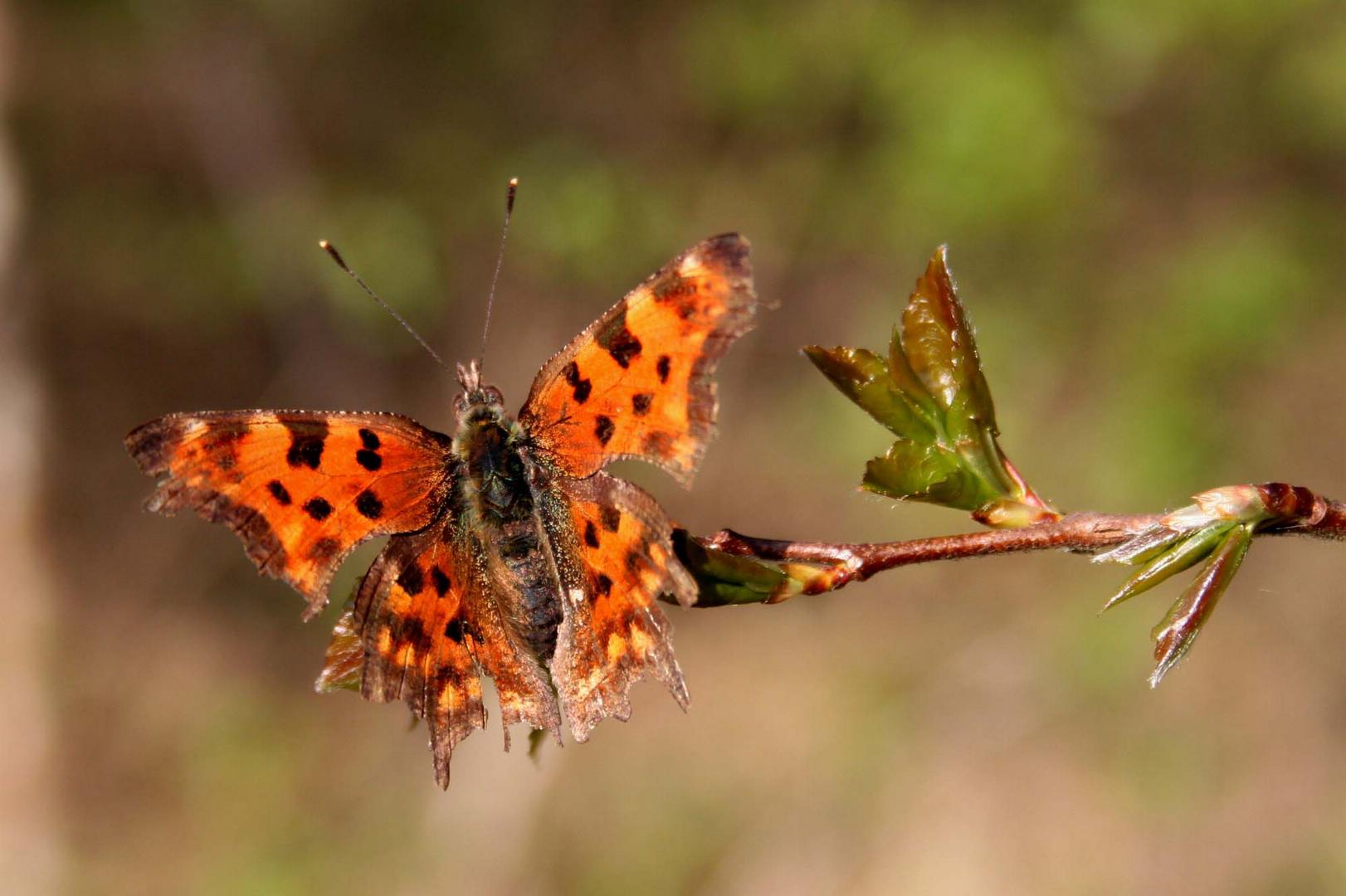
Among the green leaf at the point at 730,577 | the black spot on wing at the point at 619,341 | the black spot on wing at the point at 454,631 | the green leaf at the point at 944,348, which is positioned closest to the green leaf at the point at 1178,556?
the green leaf at the point at 944,348

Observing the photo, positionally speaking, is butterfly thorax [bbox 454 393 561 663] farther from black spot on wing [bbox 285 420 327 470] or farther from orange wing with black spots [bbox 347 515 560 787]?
black spot on wing [bbox 285 420 327 470]

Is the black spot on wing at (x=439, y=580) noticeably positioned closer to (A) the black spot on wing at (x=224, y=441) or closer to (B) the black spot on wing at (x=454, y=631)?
(B) the black spot on wing at (x=454, y=631)

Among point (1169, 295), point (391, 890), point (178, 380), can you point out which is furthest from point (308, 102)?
point (1169, 295)

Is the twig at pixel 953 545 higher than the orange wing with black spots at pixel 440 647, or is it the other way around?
the orange wing with black spots at pixel 440 647

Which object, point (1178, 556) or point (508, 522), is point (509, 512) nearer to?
Answer: point (508, 522)

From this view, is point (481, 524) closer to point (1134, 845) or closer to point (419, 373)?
point (1134, 845)

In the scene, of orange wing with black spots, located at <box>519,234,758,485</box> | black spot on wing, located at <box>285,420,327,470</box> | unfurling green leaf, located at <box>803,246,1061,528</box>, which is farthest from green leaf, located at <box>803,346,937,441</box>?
black spot on wing, located at <box>285,420,327,470</box>

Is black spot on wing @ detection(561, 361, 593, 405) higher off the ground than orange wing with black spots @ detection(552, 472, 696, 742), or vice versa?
black spot on wing @ detection(561, 361, 593, 405)

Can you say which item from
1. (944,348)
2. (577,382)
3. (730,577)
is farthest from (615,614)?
(944,348)
